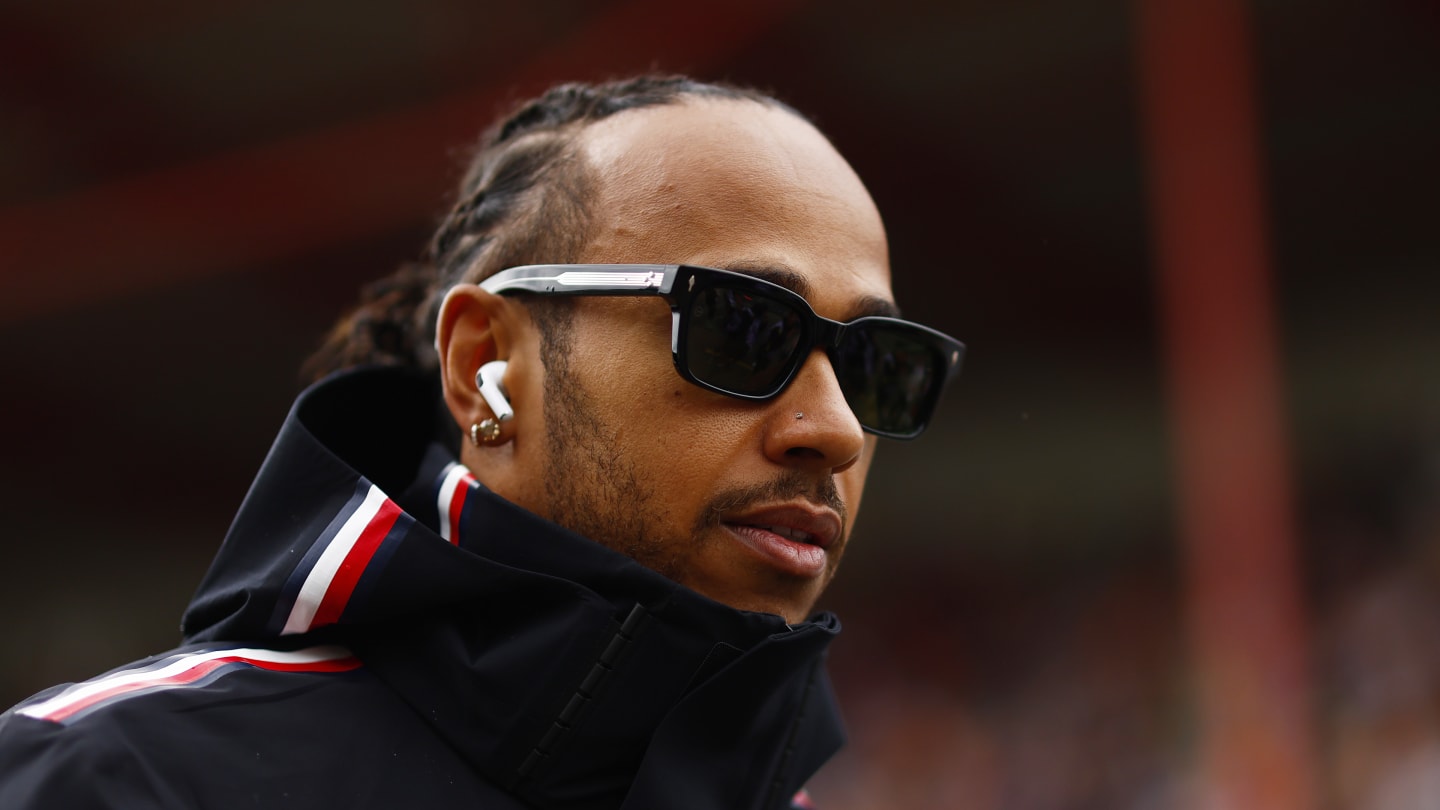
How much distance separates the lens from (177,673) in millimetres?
1277

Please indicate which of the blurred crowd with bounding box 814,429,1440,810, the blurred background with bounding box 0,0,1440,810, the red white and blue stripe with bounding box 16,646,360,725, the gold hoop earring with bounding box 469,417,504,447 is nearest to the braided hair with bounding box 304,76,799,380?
the gold hoop earring with bounding box 469,417,504,447

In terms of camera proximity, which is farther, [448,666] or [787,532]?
[787,532]

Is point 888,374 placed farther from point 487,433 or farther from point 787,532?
point 487,433

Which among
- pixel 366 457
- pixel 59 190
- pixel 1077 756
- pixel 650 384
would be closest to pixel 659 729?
pixel 650 384

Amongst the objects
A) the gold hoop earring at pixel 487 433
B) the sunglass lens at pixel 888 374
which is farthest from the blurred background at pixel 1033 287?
the gold hoop earring at pixel 487 433

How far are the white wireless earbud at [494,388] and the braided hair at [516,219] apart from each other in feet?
0.27

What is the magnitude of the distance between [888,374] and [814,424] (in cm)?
23

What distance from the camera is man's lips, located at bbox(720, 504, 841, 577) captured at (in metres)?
1.44

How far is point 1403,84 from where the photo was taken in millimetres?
4230

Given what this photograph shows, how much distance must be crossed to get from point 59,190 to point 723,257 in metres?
4.35

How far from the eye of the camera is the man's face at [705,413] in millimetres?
1434

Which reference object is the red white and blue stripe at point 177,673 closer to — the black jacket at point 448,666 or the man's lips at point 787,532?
the black jacket at point 448,666

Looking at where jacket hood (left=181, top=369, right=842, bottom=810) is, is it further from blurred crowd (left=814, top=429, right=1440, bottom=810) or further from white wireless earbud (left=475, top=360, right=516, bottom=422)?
blurred crowd (left=814, top=429, right=1440, bottom=810)

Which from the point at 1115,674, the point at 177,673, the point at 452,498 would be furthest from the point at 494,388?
the point at 1115,674
